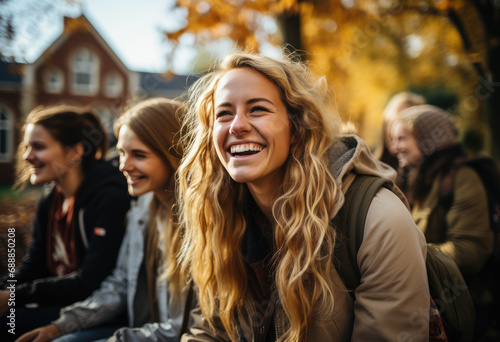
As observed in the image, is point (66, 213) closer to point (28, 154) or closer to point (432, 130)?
point (28, 154)

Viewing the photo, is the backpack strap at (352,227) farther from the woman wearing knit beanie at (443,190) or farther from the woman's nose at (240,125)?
the woman wearing knit beanie at (443,190)

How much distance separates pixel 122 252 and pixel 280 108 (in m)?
1.72

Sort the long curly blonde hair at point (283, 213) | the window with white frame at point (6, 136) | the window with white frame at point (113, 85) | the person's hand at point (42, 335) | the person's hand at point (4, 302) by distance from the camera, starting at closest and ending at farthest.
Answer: the long curly blonde hair at point (283, 213) → the person's hand at point (42, 335) → the person's hand at point (4, 302) → the window with white frame at point (6, 136) → the window with white frame at point (113, 85)

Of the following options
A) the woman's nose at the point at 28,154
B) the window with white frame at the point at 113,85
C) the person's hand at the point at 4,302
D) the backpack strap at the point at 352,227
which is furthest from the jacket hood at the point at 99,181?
the window with white frame at the point at 113,85

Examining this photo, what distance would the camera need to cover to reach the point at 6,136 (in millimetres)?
6496

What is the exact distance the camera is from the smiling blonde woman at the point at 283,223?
1490mm

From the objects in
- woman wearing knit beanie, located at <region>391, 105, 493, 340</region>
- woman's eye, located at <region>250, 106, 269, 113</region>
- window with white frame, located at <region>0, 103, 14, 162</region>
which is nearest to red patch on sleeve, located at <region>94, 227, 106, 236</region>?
woman's eye, located at <region>250, 106, 269, 113</region>

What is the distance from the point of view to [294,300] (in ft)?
5.32

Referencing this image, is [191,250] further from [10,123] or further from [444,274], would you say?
[10,123]

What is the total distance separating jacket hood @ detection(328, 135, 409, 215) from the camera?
5.48 ft

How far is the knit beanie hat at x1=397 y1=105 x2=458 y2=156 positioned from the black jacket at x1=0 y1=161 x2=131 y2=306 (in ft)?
8.07

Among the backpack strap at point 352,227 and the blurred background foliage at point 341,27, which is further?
the blurred background foliage at point 341,27

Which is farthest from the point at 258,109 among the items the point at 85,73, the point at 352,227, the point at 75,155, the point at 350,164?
the point at 85,73

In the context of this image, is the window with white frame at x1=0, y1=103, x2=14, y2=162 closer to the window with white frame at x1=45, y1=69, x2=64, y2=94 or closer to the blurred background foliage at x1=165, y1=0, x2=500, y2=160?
the blurred background foliage at x1=165, y1=0, x2=500, y2=160
